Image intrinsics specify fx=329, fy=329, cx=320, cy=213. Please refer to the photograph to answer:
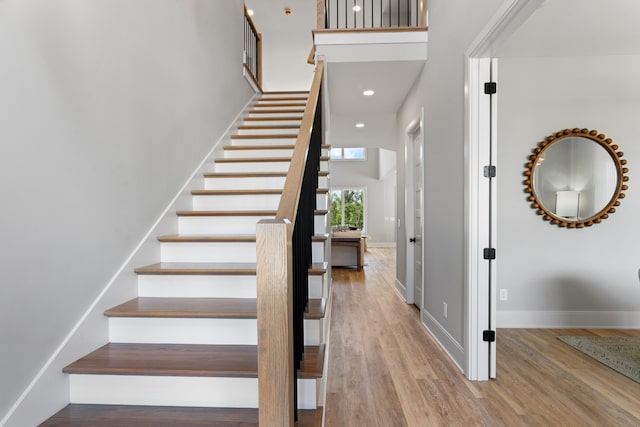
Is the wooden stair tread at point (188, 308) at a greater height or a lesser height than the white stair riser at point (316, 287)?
lesser

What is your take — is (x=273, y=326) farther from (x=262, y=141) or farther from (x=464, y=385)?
(x=262, y=141)

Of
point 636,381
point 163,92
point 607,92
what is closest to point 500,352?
point 636,381

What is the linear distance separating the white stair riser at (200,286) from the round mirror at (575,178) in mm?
3021

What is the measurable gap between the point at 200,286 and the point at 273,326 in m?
1.21

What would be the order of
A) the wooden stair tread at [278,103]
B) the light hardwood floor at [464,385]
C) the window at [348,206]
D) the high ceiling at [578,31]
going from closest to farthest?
the light hardwood floor at [464,385] → the high ceiling at [578,31] → the wooden stair tread at [278,103] → the window at [348,206]

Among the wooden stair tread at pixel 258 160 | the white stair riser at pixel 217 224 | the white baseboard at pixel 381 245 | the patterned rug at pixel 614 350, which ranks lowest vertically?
the white baseboard at pixel 381 245

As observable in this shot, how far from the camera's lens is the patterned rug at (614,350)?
2.44 metres

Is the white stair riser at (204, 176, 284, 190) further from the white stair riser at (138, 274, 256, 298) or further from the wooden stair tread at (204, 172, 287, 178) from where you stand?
the white stair riser at (138, 274, 256, 298)

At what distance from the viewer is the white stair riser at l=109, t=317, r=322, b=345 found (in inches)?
66.6

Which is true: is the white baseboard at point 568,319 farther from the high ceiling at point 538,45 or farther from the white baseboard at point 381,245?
the white baseboard at point 381,245

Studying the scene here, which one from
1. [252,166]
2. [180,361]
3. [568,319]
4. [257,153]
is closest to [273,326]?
[180,361]

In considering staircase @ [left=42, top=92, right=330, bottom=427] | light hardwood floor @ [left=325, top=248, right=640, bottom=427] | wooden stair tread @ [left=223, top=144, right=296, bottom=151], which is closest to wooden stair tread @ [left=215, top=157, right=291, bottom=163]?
wooden stair tread @ [left=223, top=144, right=296, bottom=151]

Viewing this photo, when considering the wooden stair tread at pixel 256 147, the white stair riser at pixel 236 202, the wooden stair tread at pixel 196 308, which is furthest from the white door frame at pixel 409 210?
the wooden stair tread at pixel 196 308

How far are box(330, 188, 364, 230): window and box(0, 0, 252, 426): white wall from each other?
924 centimetres
